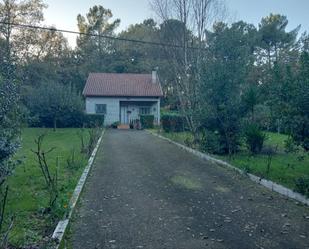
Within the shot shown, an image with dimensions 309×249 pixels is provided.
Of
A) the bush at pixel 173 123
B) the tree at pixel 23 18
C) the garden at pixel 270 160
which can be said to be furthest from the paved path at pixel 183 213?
the tree at pixel 23 18

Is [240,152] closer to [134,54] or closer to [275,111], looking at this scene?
[275,111]

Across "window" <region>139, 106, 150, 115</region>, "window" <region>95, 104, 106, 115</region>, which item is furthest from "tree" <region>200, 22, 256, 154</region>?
"window" <region>95, 104, 106, 115</region>

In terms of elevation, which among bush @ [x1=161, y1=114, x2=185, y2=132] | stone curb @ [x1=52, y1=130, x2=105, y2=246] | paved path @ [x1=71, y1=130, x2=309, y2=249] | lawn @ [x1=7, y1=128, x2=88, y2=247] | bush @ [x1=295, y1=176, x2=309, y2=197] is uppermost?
bush @ [x1=161, y1=114, x2=185, y2=132]

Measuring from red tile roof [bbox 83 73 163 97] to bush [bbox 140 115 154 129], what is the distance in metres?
3.89

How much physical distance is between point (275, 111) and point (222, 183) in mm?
2211

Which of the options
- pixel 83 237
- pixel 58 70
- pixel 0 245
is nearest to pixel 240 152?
pixel 83 237

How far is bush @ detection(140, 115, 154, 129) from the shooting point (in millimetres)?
32188

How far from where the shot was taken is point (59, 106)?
27609 millimetres

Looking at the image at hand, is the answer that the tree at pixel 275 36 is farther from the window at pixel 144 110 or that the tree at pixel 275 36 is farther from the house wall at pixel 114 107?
the window at pixel 144 110

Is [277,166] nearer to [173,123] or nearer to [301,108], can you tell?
[301,108]

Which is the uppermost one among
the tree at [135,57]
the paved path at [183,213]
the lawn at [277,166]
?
the tree at [135,57]

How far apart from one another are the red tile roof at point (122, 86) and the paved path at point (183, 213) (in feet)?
85.3

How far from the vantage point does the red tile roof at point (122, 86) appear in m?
35.7

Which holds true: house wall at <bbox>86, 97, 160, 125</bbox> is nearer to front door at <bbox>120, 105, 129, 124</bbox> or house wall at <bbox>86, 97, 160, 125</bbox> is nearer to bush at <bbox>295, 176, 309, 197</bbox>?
front door at <bbox>120, 105, 129, 124</bbox>
